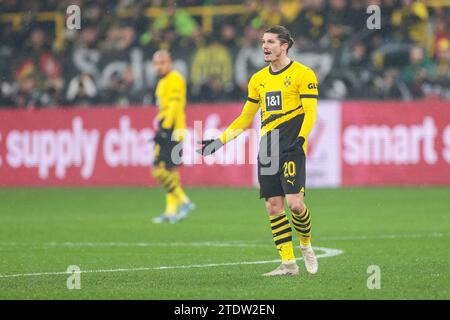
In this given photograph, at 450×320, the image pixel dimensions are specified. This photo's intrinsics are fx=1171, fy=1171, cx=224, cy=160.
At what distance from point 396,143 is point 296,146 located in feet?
43.0

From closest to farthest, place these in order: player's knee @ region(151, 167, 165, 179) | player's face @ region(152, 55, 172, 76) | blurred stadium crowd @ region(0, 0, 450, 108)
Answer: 1. player's face @ region(152, 55, 172, 76)
2. player's knee @ region(151, 167, 165, 179)
3. blurred stadium crowd @ region(0, 0, 450, 108)

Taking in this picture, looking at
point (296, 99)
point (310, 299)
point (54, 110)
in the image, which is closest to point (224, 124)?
point (54, 110)

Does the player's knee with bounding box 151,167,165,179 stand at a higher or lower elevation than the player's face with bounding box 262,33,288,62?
lower

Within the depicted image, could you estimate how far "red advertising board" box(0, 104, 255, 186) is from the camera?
25094 millimetres

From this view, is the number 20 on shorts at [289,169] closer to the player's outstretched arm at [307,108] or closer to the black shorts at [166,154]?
the player's outstretched arm at [307,108]

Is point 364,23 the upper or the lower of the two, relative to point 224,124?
upper

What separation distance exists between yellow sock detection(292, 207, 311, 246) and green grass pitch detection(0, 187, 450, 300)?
1.08 feet

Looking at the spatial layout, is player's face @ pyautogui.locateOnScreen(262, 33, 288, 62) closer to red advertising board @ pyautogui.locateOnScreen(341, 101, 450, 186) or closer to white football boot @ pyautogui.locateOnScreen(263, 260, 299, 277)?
white football boot @ pyautogui.locateOnScreen(263, 260, 299, 277)

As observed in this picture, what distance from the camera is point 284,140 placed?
10.8m

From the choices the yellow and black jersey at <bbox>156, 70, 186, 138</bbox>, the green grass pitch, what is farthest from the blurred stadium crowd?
the yellow and black jersey at <bbox>156, 70, 186, 138</bbox>

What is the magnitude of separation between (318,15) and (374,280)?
16.4 m
